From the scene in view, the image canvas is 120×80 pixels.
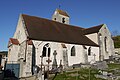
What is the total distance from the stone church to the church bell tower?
31.1ft

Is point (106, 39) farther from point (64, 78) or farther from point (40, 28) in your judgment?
point (64, 78)

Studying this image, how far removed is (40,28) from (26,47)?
202 inches

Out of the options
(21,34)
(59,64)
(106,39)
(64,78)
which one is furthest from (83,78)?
(106,39)

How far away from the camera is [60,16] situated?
42031 mm

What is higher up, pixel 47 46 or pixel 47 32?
pixel 47 32

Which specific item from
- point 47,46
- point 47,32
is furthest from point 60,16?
point 47,46

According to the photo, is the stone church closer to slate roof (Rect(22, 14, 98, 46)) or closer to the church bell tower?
slate roof (Rect(22, 14, 98, 46))

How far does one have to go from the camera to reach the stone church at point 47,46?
953 inches

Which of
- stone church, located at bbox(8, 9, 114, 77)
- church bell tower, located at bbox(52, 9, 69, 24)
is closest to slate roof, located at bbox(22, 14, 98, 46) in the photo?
stone church, located at bbox(8, 9, 114, 77)

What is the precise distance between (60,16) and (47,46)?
1742 cm

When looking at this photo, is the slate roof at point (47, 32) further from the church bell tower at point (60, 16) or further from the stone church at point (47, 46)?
the church bell tower at point (60, 16)

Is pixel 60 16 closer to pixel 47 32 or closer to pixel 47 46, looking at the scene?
pixel 47 32

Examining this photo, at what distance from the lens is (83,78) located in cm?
1792

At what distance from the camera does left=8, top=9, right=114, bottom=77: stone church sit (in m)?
24.2
